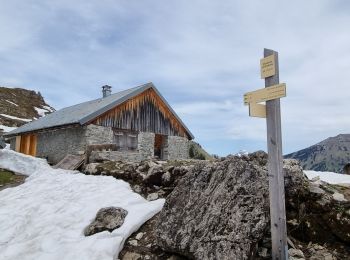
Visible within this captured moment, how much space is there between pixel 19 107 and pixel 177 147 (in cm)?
4475

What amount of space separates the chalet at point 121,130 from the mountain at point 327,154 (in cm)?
12401

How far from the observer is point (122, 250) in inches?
281

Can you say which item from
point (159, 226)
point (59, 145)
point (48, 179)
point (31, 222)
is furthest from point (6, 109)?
point (159, 226)

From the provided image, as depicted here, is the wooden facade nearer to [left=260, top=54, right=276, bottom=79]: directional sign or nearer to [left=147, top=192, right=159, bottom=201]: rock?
[left=147, top=192, right=159, bottom=201]: rock

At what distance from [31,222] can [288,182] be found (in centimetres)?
678

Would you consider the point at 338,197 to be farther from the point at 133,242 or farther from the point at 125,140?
the point at 125,140

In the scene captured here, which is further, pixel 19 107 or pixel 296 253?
pixel 19 107

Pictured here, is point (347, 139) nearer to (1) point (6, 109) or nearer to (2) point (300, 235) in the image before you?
(1) point (6, 109)

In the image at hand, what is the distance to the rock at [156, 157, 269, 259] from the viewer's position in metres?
5.96

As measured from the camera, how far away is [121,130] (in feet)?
79.4

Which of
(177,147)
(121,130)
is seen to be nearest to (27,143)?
(121,130)

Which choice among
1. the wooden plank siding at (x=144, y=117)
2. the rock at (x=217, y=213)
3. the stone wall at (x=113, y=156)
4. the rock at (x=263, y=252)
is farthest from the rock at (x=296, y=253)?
the wooden plank siding at (x=144, y=117)

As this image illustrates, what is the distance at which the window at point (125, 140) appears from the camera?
24.0 metres

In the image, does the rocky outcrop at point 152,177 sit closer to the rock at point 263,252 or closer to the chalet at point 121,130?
the rock at point 263,252
